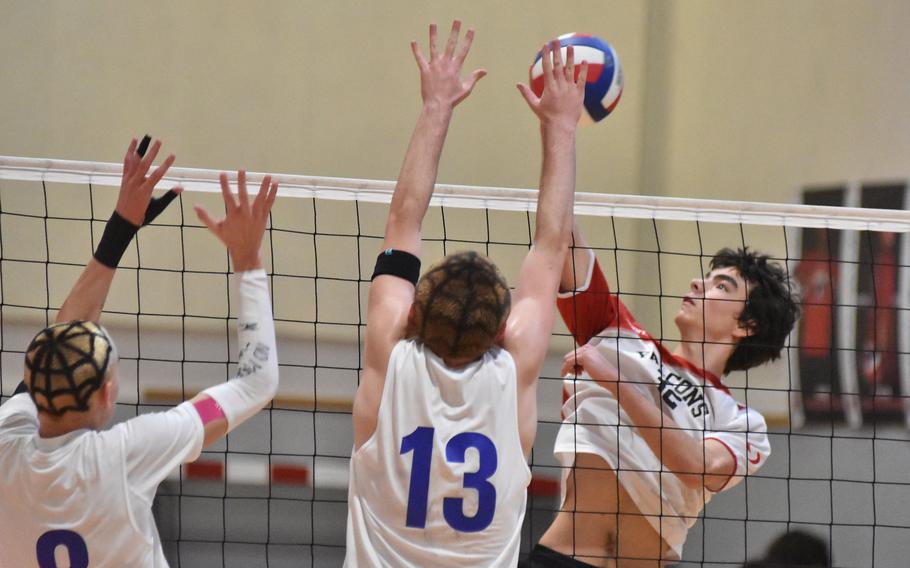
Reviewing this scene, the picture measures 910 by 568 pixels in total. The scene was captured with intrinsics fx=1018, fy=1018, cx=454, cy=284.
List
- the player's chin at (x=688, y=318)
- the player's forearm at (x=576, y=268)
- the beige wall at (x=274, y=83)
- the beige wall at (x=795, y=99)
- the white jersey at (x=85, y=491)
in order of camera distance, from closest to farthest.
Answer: the white jersey at (x=85, y=491), the player's forearm at (x=576, y=268), the player's chin at (x=688, y=318), the beige wall at (x=274, y=83), the beige wall at (x=795, y=99)

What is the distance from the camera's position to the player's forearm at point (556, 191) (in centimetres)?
269

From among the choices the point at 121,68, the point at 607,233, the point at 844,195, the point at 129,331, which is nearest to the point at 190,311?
the point at 129,331

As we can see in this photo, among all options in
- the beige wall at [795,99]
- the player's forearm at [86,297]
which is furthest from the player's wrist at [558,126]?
the beige wall at [795,99]

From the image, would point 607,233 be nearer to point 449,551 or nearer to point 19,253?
point 19,253

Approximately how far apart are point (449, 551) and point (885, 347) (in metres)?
5.42

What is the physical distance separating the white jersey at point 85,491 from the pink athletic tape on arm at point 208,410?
80 mm

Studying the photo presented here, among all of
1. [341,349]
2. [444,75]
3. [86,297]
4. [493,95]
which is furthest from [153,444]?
[493,95]

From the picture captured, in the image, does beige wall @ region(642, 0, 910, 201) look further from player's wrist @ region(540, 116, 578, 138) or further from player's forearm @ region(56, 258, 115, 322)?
player's forearm @ region(56, 258, 115, 322)

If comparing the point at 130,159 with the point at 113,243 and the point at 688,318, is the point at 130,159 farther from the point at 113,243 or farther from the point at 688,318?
the point at 688,318

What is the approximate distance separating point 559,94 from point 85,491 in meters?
1.64

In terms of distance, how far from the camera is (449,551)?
2.39 metres

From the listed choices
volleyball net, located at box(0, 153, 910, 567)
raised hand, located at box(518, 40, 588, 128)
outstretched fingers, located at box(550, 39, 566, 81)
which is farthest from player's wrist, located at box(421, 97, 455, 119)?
volleyball net, located at box(0, 153, 910, 567)

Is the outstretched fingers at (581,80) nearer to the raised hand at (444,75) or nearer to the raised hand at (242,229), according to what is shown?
the raised hand at (444,75)

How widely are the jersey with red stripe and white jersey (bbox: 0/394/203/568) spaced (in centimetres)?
170
